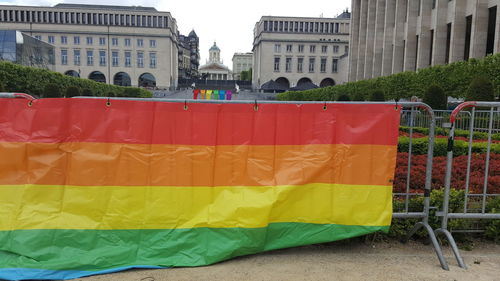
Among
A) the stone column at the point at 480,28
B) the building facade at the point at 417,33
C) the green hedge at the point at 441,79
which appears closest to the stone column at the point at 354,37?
the building facade at the point at 417,33

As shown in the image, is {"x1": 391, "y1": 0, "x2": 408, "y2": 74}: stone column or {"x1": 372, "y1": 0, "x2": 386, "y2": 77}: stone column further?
{"x1": 372, "y1": 0, "x2": 386, "y2": 77}: stone column

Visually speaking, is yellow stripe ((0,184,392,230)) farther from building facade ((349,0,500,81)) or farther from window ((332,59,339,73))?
window ((332,59,339,73))

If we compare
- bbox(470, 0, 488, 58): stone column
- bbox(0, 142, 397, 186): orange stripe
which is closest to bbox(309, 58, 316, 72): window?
bbox(470, 0, 488, 58): stone column

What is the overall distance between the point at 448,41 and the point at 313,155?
1473 inches

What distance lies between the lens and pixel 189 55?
152 m

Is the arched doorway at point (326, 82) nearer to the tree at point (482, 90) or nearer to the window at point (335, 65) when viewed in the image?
the window at point (335, 65)

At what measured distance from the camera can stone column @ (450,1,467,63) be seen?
31172 mm

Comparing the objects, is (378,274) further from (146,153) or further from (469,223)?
(146,153)

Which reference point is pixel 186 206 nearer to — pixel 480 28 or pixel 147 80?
pixel 480 28

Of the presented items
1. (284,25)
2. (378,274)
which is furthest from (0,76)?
(284,25)

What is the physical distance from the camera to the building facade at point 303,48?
105688mm

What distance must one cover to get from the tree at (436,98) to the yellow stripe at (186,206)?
20930 mm

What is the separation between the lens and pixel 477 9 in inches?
1125

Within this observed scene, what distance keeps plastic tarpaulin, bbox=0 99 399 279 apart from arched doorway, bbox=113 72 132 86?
335 ft
